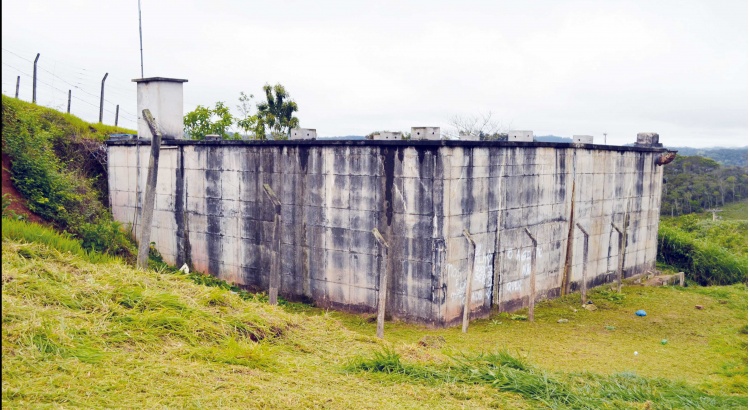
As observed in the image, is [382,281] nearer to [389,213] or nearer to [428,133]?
[389,213]

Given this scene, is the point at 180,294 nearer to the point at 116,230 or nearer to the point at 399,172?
the point at 399,172

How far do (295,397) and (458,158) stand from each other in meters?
7.77

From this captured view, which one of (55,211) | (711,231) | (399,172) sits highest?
(399,172)

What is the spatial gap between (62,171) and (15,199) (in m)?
2.62

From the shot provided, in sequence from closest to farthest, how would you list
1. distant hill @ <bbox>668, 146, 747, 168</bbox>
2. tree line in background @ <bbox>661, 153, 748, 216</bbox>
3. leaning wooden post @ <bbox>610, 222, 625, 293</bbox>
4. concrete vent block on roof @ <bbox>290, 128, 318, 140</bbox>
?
concrete vent block on roof @ <bbox>290, 128, 318, 140</bbox> → leaning wooden post @ <bbox>610, 222, 625, 293</bbox> → tree line in background @ <bbox>661, 153, 748, 216</bbox> → distant hill @ <bbox>668, 146, 747, 168</bbox>

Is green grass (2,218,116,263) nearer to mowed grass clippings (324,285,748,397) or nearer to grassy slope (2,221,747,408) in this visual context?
grassy slope (2,221,747,408)

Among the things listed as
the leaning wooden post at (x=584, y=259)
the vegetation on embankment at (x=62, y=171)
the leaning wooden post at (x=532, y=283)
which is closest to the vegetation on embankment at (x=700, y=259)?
the leaning wooden post at (x=584, y=259)

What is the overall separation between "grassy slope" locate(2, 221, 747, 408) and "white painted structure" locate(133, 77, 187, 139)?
5653mm

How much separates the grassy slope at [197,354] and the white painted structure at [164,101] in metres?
5.65

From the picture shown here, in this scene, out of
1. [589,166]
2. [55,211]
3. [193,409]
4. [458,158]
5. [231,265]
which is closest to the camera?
→ [193,409]

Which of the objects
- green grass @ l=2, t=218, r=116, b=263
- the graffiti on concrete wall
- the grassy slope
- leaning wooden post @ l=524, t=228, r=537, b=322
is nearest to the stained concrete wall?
the graffiti on concrete wall

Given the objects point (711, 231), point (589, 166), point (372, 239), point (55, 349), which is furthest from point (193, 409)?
point (711, 231)

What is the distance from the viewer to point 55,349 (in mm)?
7379

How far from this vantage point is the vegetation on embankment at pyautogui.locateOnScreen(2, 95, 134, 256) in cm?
1611
